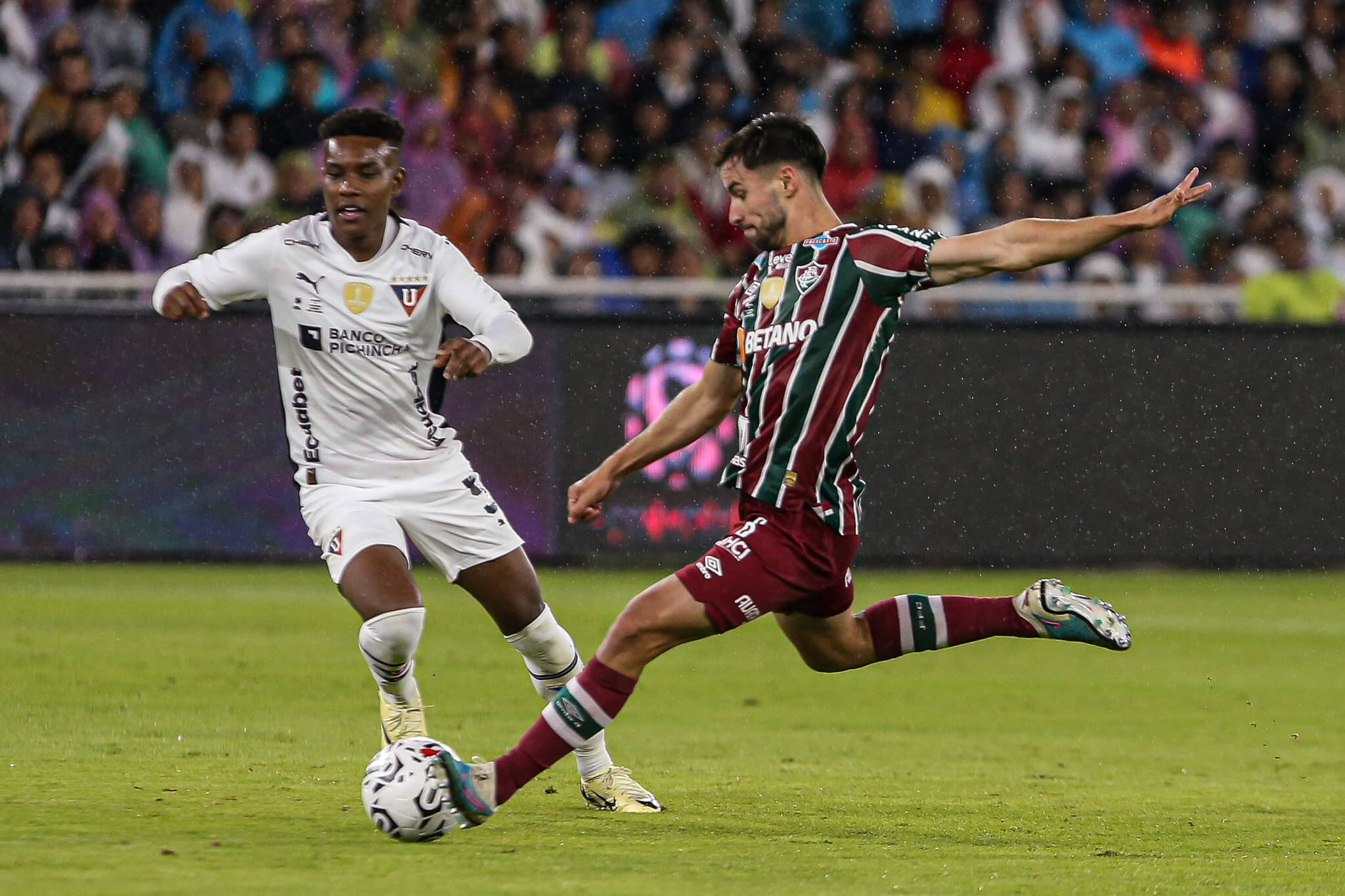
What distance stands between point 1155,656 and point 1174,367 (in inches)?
156

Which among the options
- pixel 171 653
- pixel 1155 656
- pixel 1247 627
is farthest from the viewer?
pixel 1247 627

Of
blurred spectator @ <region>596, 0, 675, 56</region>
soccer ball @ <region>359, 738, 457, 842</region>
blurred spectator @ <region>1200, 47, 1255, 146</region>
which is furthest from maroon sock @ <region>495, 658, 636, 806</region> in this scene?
blurred spectator @ <region>1200, 47, 1255, 146</region>

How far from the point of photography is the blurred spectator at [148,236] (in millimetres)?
13875

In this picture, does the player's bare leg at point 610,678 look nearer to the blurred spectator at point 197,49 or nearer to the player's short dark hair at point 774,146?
the player's short dark hair at point 774,146

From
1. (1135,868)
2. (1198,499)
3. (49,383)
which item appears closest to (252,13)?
(49,383)

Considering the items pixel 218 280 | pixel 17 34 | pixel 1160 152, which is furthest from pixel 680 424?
pixel 1160 152

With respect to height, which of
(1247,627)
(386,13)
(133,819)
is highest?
(386,13)

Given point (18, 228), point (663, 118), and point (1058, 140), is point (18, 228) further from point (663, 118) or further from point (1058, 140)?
point (1058, 140)

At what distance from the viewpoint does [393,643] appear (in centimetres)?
609

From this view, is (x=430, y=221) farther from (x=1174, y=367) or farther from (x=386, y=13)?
(x=1174, y=367)

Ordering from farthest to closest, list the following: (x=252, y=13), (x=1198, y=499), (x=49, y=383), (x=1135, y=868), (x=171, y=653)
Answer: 1. (x=252, y=13)
2. (x=1198, y=499)
3. (x=49, y=383)
4. (x=171, y=653)
5. (x=1135, y=868)

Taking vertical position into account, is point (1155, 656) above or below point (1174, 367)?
below

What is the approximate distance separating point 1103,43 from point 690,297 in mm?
6084

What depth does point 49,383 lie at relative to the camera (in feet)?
42.2
